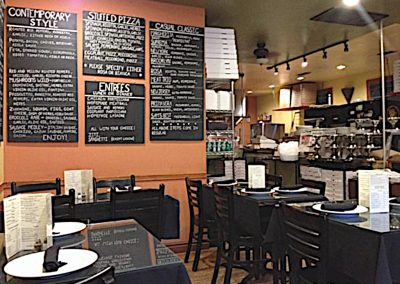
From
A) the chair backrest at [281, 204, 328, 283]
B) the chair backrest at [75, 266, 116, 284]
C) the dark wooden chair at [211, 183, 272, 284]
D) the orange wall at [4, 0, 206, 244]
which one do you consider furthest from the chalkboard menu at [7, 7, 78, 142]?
the chair backrest at [75, 266, 116, 284]

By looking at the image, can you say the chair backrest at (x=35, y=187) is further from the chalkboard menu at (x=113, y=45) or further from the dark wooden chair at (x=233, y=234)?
the dark wooden chair at (x=233, y=234)

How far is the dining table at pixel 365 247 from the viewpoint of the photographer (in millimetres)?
1769

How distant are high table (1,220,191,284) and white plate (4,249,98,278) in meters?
0.02

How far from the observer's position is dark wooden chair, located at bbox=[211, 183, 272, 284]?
117 inches

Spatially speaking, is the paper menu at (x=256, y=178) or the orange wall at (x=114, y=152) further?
the orange wall at (x=114, y=152)

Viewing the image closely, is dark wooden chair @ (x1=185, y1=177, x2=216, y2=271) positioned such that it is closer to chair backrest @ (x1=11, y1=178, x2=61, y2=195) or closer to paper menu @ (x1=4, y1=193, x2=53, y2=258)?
chair backrest @ (x1=11, y1=178, x2=61, y2=195)

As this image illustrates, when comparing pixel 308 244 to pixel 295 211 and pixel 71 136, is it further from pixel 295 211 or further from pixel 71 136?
pixel 71 136

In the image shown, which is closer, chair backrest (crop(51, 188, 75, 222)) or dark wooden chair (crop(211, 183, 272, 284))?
chair backrest (crop(51, 188, 75, 222))

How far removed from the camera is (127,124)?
4023 millimetres

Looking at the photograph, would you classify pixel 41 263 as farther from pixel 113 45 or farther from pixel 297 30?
pixel 297 30

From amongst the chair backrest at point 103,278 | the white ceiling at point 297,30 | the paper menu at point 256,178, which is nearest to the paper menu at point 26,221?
the chair backrest at point 103,278

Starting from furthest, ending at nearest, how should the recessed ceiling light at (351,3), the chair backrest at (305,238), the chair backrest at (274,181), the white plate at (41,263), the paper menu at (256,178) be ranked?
the recessed ceiling light at (351,3) → the chair backrest at (274,181) → the paper menu at (256,178) → the chair backrest at (305,238) → the white plate at (41,263)

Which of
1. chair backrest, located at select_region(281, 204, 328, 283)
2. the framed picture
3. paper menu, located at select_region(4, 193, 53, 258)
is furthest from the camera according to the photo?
the framed picture

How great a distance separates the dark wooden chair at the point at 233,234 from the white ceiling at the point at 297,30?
2.30 m
